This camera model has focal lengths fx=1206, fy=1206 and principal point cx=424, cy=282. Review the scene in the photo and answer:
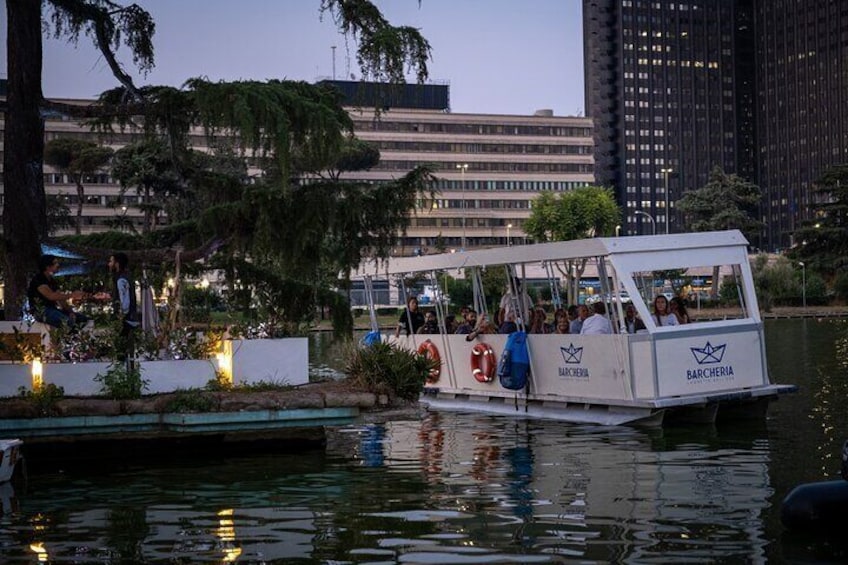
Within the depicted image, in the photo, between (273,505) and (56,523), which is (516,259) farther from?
(56,523)

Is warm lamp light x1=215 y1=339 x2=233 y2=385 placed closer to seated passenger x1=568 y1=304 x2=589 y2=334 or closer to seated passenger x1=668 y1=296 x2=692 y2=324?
seated passenger x1=568 y1=304 x2=589 y2=334

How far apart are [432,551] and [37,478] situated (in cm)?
790

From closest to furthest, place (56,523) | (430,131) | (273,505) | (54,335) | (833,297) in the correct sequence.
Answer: (56,523) < (273,505) < (54,335) < (833,297) < (430,131)

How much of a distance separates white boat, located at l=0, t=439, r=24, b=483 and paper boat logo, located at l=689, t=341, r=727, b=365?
11683 millimetres

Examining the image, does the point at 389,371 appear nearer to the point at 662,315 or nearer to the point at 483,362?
the point at 662,315

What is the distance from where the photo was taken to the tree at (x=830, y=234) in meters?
107

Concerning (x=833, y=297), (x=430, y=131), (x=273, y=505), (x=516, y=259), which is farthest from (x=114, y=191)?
(x=273, y=505)

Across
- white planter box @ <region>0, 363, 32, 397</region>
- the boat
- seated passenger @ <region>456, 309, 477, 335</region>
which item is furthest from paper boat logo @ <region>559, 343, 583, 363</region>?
white planter box @ <region>0, 363, 32, 397</region>

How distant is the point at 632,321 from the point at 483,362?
5103mm

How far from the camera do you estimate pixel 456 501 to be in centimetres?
1465

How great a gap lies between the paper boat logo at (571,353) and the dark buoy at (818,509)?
1071 cm

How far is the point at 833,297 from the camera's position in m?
104

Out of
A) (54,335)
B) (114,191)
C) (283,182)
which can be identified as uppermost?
(114,191)

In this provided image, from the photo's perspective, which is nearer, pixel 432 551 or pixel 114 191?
pixel 432 551
